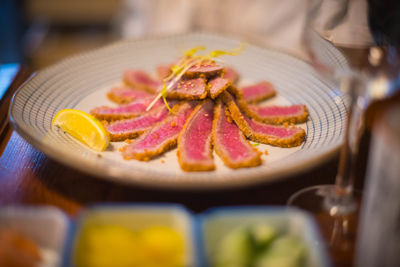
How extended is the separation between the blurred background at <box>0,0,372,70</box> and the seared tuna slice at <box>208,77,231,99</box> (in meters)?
0.71

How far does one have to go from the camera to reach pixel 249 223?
3.77 feet

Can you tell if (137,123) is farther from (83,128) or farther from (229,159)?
(229,159)

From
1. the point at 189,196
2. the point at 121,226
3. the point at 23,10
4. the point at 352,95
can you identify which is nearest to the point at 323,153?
the point at 352,95

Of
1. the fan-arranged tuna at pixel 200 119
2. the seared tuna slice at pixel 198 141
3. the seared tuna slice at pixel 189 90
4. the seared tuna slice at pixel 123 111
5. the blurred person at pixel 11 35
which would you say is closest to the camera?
the seared tuna slice at pixel 198 141

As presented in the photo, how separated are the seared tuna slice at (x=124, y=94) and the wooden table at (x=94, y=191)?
740mm

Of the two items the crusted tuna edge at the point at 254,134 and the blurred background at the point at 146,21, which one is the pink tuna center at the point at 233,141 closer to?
the crusted tuna edge at the point at 254,134

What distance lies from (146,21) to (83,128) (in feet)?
9.21

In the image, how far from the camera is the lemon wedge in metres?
1.86

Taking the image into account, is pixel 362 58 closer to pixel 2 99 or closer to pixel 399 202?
pixel 399 202

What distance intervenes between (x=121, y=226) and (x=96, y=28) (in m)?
5.94

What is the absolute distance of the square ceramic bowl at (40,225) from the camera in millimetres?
1160

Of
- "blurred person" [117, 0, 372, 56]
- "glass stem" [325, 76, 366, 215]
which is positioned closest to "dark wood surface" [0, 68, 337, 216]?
"glass stem" [325, 76, 366, 215]

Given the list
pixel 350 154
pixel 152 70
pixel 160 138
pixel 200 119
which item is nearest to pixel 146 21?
pixel 152 70

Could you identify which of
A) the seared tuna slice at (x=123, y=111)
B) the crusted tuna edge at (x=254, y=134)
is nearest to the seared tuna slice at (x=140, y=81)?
the seared tuna slice at (x=123, y=111)
